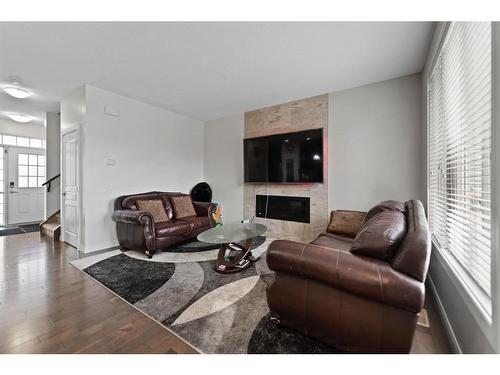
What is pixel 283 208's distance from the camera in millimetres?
4059

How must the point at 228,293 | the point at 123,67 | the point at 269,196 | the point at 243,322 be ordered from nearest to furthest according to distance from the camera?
the point at 243,322, the point at 228,293, the point at 123,67, the point at 269,196

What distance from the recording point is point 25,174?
5.53 meters

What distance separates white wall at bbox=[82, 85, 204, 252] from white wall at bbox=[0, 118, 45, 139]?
410 centimetres

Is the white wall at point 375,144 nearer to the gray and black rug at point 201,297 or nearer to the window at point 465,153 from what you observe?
the window at point 465,153

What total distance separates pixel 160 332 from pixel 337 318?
120 cm

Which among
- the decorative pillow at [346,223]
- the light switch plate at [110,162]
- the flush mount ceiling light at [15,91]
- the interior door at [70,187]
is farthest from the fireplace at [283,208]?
the flush mount ceiling light at [15,91]

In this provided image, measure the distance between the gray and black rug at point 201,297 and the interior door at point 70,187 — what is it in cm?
93

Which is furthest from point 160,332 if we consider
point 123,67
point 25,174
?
point 25,174

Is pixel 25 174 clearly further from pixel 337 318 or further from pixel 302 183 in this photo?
pixel 337 318

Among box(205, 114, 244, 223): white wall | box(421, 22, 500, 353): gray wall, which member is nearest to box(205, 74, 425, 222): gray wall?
box(421, 22, 500, 353): gray wall

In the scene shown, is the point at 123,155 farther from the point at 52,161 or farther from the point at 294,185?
the point at 294,185

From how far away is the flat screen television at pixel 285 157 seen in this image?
11.7 ft

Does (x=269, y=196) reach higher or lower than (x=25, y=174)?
lower
